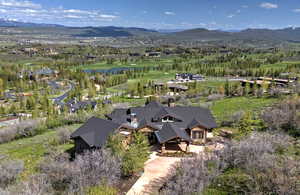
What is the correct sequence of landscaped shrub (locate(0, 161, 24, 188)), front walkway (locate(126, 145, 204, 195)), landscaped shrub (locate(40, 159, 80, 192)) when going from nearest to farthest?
landscaped shrub (locate(40, 159, 80, 192)) → landscaped shrub (locate(0, 161, 24, 188)) → front walkway (locate(126, 145, 204, 195))

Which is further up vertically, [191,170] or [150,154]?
[191,170]

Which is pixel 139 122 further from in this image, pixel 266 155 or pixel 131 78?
pixel 131 78

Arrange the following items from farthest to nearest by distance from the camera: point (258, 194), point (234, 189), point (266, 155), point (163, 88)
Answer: point (163, 88) → point (266, 155) → point (234, 189) → point (258, 194)

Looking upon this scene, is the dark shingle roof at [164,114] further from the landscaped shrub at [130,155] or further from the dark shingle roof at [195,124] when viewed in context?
the landscaped shrub at [130,155]

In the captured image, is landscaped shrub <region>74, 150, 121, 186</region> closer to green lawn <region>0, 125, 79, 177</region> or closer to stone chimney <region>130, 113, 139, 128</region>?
green lawn <region>0, 125, 79, 177</region>

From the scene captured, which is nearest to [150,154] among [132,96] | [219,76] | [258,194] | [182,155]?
[182,155]

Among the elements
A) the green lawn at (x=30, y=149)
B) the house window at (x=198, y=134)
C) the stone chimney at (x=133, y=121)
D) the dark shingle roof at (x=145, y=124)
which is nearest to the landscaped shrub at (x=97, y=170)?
the dark shingle roof at (x=145, y=124)

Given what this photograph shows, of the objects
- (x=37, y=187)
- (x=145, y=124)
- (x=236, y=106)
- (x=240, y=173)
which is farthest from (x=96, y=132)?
(x=236, y=106)

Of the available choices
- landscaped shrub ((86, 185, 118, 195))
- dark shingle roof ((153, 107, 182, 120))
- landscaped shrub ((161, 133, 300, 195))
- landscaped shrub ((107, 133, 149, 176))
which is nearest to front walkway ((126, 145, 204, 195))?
landscaped shrub ((107, 133, 149, 176))
